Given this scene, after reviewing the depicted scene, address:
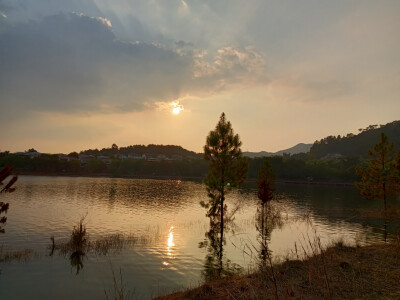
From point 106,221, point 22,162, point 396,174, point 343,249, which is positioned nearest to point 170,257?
point 343,249

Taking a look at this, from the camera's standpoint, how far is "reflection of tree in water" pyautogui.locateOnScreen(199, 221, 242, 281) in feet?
63.4

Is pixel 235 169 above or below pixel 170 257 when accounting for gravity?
above

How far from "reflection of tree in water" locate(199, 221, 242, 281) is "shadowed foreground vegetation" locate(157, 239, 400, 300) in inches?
142

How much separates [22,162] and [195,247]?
164 m

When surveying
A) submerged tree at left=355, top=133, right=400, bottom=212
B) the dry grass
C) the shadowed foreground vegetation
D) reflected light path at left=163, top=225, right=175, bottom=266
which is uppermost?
submerged tree at left=355, top=133, right=400, bottom=212

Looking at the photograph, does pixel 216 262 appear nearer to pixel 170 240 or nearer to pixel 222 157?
pixel 170 240

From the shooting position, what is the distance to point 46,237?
28828 millimetres

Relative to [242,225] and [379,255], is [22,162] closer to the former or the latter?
[242,225]

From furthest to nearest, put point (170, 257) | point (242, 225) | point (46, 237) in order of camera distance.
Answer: point (242, 225) < point (46, 237) < point (170, 257)

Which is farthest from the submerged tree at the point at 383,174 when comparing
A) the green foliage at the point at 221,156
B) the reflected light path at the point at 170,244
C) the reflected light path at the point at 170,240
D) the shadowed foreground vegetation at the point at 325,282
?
the reflected light path at the point at 170,244

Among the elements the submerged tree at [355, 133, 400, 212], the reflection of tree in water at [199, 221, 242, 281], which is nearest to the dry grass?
the reflection of tree in water at [199, 221, 242, 281]

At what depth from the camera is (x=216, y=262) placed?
866 inches

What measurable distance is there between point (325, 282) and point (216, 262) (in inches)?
393

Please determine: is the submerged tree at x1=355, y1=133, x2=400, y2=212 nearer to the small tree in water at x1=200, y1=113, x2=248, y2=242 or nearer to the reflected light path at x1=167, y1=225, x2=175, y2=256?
the small tree in water at x1=200, y1=113, x2=248, y2=242
